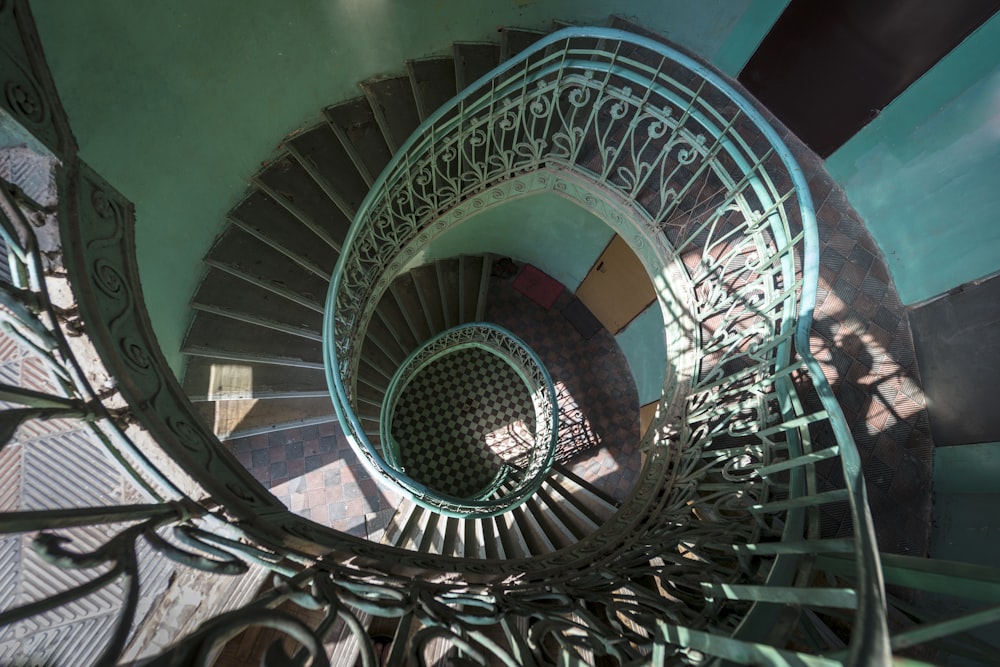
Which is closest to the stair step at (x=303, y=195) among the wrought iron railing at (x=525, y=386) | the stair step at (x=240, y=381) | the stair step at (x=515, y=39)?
the stair step at (x=240, y=381)

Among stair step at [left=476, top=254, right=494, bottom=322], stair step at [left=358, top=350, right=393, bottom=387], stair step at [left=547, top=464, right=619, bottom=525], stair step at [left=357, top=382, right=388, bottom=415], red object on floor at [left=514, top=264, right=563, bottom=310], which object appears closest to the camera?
stair step at [left=547, top=464, right=619, bottom=525]

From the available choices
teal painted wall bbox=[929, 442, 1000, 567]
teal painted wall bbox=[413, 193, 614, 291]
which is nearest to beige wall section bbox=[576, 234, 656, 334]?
Answer: teal painted wall bbox=[413, 193, 614, 291]

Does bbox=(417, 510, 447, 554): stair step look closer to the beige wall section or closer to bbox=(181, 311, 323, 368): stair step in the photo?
bbox=(181, 311, 323, 368): stair step

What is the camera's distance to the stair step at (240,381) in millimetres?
4098

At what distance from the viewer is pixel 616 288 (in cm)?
575

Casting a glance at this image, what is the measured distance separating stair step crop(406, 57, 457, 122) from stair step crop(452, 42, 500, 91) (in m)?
0.13

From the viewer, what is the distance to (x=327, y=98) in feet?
13.3

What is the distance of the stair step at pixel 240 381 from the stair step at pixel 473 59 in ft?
10.5

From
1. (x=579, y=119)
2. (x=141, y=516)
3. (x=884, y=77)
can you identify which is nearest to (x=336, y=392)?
(x=141, y=516)

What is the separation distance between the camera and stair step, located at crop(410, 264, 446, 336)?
20.1 ft

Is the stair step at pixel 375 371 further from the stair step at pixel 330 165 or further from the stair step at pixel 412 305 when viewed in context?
the stair step at pixel 330 165

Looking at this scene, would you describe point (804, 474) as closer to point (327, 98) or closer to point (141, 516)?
point (141, 516)

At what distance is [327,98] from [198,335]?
243cm

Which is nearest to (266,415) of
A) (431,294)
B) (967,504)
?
(431,294)
